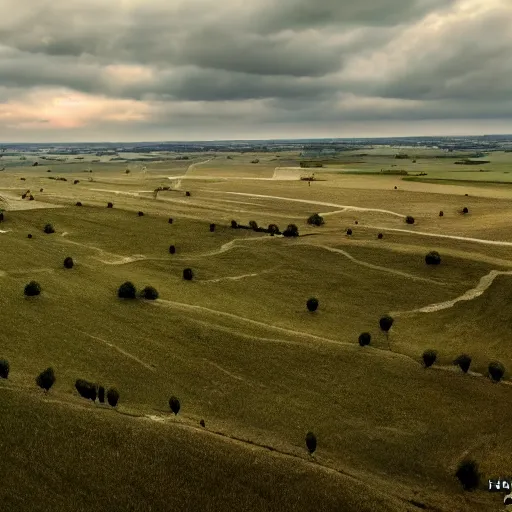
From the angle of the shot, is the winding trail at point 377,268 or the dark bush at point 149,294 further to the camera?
the winding trail at point 377,268

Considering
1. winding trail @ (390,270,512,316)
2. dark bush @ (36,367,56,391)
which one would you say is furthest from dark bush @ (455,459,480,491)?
winding trail @ (390,270,512,316)

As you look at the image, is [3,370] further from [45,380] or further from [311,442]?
[311,442]

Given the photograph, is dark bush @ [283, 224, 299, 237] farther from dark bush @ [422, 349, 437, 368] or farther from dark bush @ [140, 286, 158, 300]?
dark bush @ [422, 349, 437, 368]

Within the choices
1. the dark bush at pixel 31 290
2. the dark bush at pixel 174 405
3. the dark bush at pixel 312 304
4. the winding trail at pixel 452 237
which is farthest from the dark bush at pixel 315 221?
the dark bush at pixel 174 405

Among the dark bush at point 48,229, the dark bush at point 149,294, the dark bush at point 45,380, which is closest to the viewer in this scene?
the dark bush at point 45,380

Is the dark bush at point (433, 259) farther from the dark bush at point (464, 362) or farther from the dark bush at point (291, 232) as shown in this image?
the dark bush at point (464, 362)

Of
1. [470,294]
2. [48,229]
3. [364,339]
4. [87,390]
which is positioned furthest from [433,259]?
[48,229]

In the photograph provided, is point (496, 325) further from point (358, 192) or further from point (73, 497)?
point (358, 192)
